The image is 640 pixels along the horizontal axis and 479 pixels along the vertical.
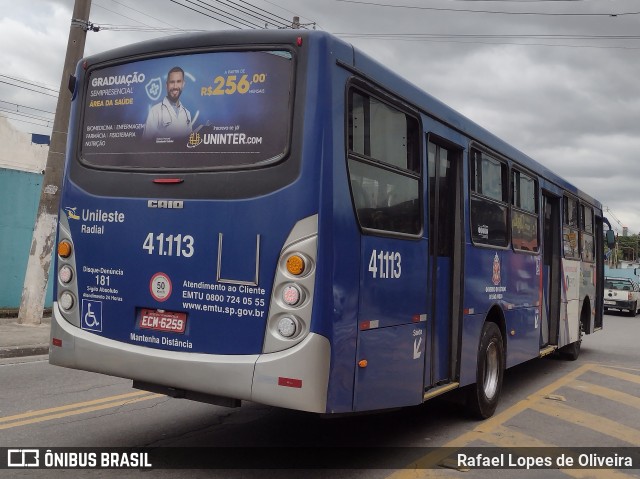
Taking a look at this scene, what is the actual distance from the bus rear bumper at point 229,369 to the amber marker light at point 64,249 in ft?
2.20

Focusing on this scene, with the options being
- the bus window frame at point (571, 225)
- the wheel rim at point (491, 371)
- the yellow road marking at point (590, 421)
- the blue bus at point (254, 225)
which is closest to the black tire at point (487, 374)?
the wheel rim at point (491, 371)

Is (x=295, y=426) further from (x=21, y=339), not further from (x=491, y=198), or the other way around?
(x=21, y=339)

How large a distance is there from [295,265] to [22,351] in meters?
→ 7.28

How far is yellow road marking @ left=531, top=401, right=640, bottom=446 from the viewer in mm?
6738

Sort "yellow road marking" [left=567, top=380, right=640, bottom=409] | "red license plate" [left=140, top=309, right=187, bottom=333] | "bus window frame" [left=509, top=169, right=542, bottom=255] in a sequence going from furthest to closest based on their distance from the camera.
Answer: "yellow road marking" [left=567, top=380, right=640, bottom=409]
"bus window frame" [left=509, top=169, right=542, bottom=255]
"red license plate" [left=140, top=309, right=187, bottom=333]

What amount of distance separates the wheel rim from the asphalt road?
0.31 m

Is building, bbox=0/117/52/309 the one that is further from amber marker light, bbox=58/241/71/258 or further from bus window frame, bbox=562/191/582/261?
bus window frame, bbox=562/191/582/261

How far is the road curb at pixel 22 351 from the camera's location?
9.79 meters

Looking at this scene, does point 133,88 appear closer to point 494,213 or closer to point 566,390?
point 494,213

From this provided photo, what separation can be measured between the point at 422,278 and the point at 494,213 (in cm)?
225

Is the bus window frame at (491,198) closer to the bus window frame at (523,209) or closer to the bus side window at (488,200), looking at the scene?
the bus side window at (488,200)

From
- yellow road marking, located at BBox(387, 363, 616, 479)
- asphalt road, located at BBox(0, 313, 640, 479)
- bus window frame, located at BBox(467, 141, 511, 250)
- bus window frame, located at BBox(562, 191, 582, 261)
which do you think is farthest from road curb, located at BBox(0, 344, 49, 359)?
bus window frame, located at BBox(562, 191, 582, 261)

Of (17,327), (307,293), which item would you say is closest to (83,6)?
(17,327)

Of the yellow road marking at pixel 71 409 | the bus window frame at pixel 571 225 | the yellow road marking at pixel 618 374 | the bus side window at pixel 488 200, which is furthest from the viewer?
the bus window frame at pixel 571 225
